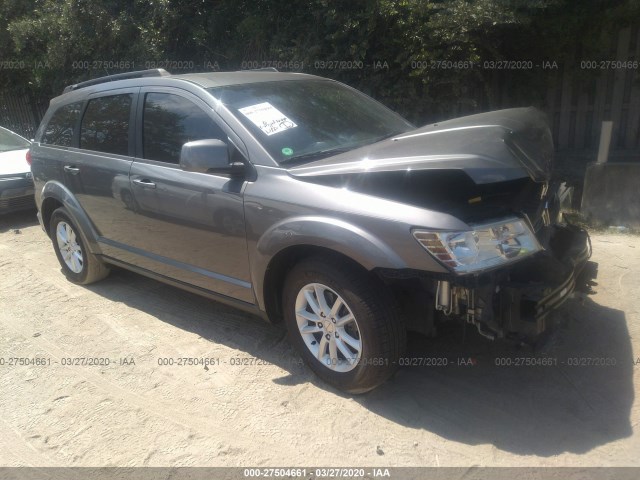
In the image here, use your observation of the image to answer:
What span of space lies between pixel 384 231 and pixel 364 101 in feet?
6.71

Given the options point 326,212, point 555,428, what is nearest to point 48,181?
point 326,212

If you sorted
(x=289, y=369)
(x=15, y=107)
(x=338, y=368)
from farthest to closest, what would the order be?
(x=15, y=107)
(x=289, y=369)
(x=338, y=368)

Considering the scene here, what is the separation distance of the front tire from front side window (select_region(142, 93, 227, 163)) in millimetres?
1149

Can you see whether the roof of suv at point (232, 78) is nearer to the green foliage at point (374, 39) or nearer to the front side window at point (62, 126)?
the front side window at point (62, 126)

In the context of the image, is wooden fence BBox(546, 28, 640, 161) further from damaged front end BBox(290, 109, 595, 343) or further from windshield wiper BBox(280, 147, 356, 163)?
windshield wiper BBox(280, 147, 356, 163)

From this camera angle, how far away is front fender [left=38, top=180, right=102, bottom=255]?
16.0ft

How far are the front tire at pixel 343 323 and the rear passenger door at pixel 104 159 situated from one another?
1779mm

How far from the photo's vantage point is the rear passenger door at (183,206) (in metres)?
3.62

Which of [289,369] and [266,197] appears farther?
[289,369]

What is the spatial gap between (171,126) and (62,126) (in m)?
1.81

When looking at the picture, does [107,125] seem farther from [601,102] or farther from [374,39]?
[601,102]

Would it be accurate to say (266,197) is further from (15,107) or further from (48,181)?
(15,107)

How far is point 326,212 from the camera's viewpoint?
3.09 m

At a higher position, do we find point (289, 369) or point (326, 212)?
point (326, 212)
